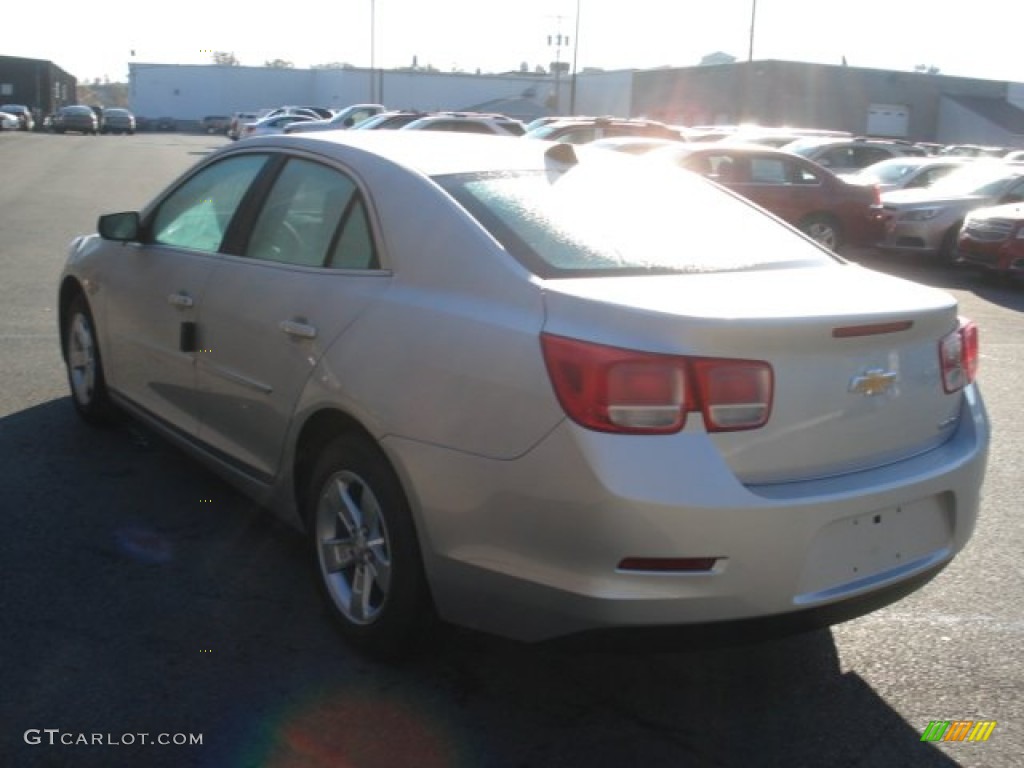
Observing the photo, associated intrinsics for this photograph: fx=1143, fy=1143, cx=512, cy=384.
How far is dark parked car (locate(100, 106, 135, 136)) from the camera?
63.9 m

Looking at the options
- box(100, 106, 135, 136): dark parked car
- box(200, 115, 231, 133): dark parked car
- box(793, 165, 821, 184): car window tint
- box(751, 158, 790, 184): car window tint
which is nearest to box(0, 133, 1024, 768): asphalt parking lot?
box(751, 158, 790, 184): car window tint

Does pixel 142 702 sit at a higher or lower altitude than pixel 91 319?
lower

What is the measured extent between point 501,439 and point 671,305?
0.58 metres

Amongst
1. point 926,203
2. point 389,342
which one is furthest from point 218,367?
point 926,203

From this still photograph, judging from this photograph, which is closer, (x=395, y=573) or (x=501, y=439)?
(x=501, y=439)

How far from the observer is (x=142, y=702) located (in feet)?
10.9

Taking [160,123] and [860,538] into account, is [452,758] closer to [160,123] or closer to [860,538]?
[860,538]

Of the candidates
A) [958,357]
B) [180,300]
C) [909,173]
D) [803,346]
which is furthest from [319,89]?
[803,346]

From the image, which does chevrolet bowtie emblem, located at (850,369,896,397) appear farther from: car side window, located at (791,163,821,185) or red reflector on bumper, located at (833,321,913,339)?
car side window, located at (791,163,821,185)

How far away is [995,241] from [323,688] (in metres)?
12.6

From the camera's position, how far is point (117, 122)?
6394 cm

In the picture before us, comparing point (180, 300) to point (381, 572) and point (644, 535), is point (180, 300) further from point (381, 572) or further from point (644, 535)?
point (644, 535)

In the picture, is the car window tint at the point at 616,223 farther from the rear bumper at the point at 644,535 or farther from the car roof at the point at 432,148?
the rear bumper at the point at 644,535

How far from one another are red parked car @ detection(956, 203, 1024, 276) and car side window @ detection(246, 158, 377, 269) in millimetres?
11586
